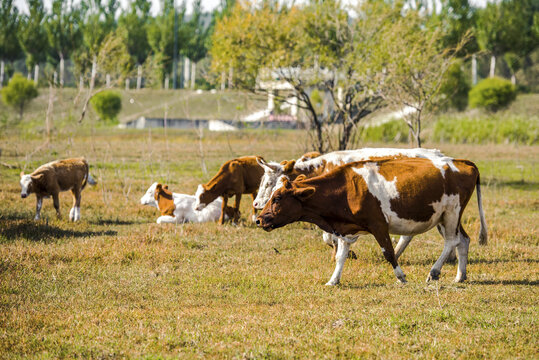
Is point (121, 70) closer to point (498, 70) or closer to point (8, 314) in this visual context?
point (8, 314)

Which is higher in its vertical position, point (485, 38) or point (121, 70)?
point (485, 38)

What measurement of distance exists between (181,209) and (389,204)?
7.26 metres

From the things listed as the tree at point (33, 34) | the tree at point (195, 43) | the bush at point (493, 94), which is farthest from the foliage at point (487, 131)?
the tree at point (33, 34)

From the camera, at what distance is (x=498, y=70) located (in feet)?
347

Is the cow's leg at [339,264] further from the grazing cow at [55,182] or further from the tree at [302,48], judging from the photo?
the tree at [302,48]

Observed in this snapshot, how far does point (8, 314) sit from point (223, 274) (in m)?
3.41

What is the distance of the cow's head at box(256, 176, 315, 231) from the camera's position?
920 centimetres

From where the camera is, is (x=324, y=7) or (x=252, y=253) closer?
(x=252, y=253)

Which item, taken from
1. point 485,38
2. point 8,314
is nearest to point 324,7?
point 8,314

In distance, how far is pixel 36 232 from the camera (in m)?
13.0

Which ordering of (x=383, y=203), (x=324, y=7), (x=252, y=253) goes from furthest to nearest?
(x=324, y=7) < (x=252, y=253) < (x=383, y=203)

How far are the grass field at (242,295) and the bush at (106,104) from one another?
68.1 m

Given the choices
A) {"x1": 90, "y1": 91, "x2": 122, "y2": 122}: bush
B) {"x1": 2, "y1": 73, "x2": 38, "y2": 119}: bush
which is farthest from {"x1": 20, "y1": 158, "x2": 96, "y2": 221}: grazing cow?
{"x1": 2, "y1": 73, "x2": 38, "y2": 119}: bush

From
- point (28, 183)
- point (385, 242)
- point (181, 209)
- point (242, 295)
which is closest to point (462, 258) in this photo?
point (385, 242)
